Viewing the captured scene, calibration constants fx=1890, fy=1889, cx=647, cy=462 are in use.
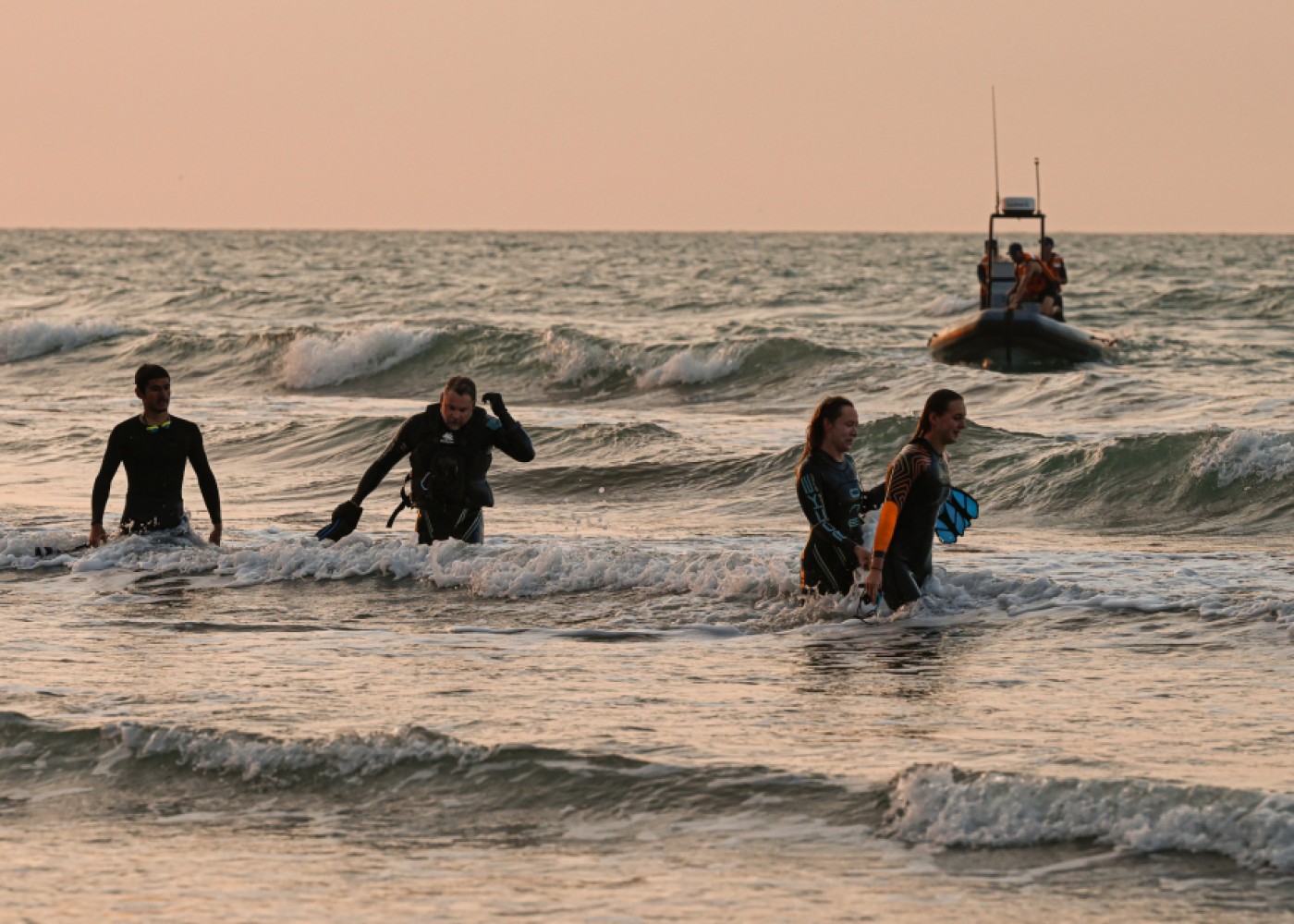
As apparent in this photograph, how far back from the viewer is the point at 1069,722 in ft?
25.1

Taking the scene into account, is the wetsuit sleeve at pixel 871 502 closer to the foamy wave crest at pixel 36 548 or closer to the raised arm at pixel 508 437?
the raised arm at pixel 508 437

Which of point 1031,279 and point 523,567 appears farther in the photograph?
point 1031,279

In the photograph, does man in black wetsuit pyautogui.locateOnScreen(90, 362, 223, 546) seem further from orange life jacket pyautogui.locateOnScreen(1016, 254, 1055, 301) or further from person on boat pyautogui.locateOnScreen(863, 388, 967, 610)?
orange life jacket pyautogui.locateOnScreen(1016, 254, 1055, 301)

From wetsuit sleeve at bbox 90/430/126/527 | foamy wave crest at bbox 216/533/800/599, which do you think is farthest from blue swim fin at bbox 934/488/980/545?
wetsuit sleeve at bbox 90/430/126/527

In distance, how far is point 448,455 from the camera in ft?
34.4

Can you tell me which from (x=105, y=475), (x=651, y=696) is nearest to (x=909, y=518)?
(x=651, y=696)

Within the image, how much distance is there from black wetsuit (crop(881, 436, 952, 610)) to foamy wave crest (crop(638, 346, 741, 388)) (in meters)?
19.5

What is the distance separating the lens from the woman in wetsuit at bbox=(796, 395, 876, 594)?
939 cm

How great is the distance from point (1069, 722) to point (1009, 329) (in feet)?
69.8

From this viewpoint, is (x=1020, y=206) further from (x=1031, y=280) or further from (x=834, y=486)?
(x=834, y=486)

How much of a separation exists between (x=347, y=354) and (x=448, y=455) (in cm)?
2239

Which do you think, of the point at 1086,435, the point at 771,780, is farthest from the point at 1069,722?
the point at 1086,435

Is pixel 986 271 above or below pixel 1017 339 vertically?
above

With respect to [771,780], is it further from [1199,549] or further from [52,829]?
[1199,549]
